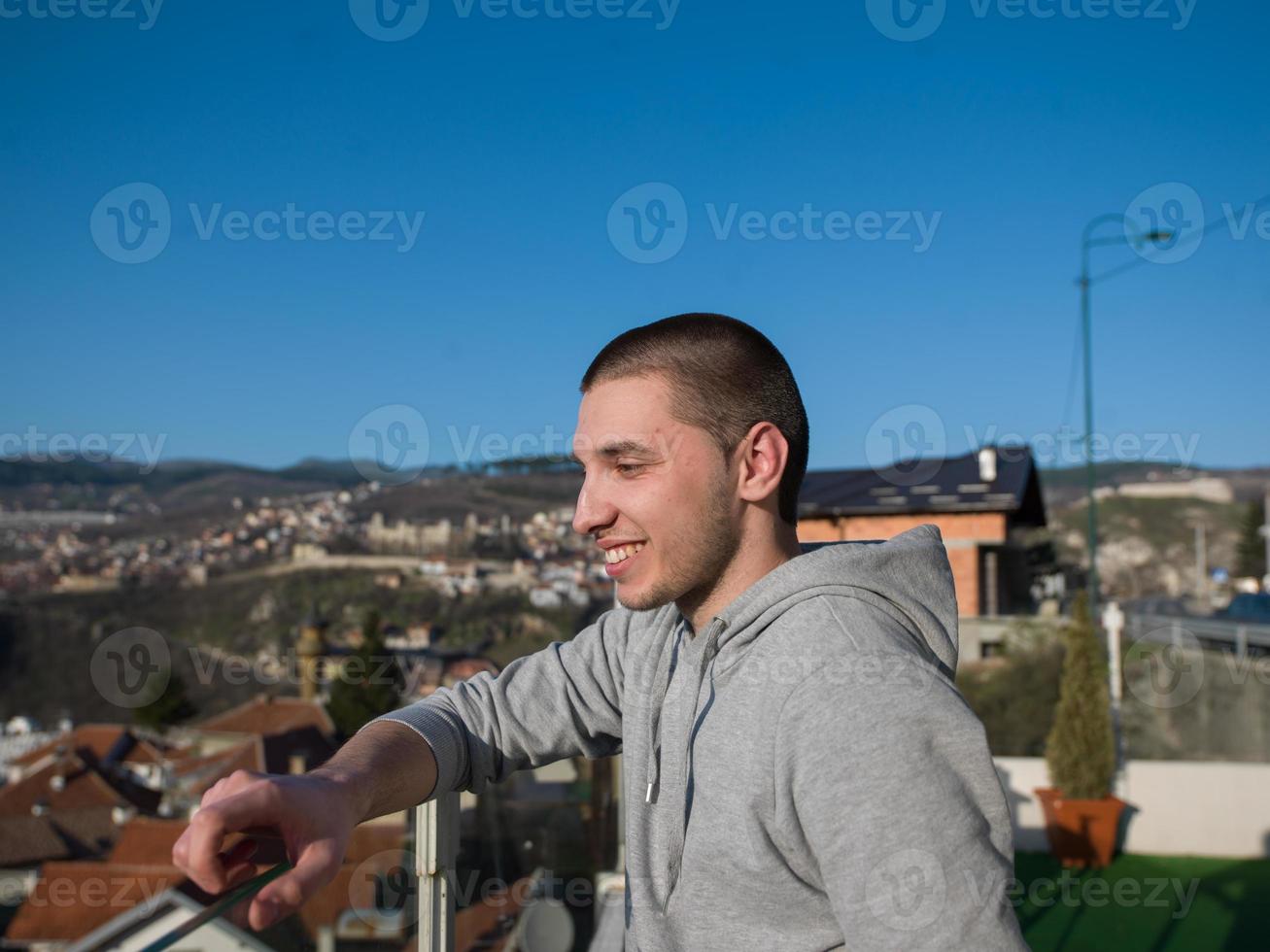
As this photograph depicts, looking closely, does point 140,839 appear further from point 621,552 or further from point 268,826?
point 268,826

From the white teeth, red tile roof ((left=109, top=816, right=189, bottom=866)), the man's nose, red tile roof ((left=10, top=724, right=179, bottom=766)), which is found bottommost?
red tile roof ((left=10, top=724, right=179, bottom=766))

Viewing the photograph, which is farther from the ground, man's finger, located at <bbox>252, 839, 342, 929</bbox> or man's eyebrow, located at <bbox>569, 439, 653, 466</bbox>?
man's eyebrow, located at <bbox>569, 439, 653, 466</bbox>

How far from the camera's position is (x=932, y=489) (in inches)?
679

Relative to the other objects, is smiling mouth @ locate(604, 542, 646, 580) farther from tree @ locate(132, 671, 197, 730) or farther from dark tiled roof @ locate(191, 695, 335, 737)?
tree @ locate(132, 671, 197, 730)

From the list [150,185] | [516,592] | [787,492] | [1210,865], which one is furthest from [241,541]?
[787,492]

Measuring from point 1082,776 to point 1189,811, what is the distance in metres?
0.99

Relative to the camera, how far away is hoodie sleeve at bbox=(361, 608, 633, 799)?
1277 millimetres

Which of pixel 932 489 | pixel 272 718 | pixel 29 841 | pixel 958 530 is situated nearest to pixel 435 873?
pixel 958 530

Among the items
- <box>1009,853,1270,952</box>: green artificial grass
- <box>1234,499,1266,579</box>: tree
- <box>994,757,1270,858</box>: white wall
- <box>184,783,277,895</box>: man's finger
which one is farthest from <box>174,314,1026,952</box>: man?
<box>1234,499,1266,579</box>: tree

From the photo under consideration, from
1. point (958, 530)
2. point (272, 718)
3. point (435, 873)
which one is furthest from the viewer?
point (272, 718)

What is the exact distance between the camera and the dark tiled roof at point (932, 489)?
51.8ft

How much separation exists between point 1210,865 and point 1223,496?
143ft

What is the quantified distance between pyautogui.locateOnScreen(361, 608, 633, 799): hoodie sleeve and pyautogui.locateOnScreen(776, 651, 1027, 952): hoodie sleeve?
1.70ft

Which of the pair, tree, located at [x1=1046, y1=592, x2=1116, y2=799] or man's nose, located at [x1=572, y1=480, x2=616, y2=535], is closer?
man's nose, located at [x1=572, y1=480, x2=616, y2=535]
